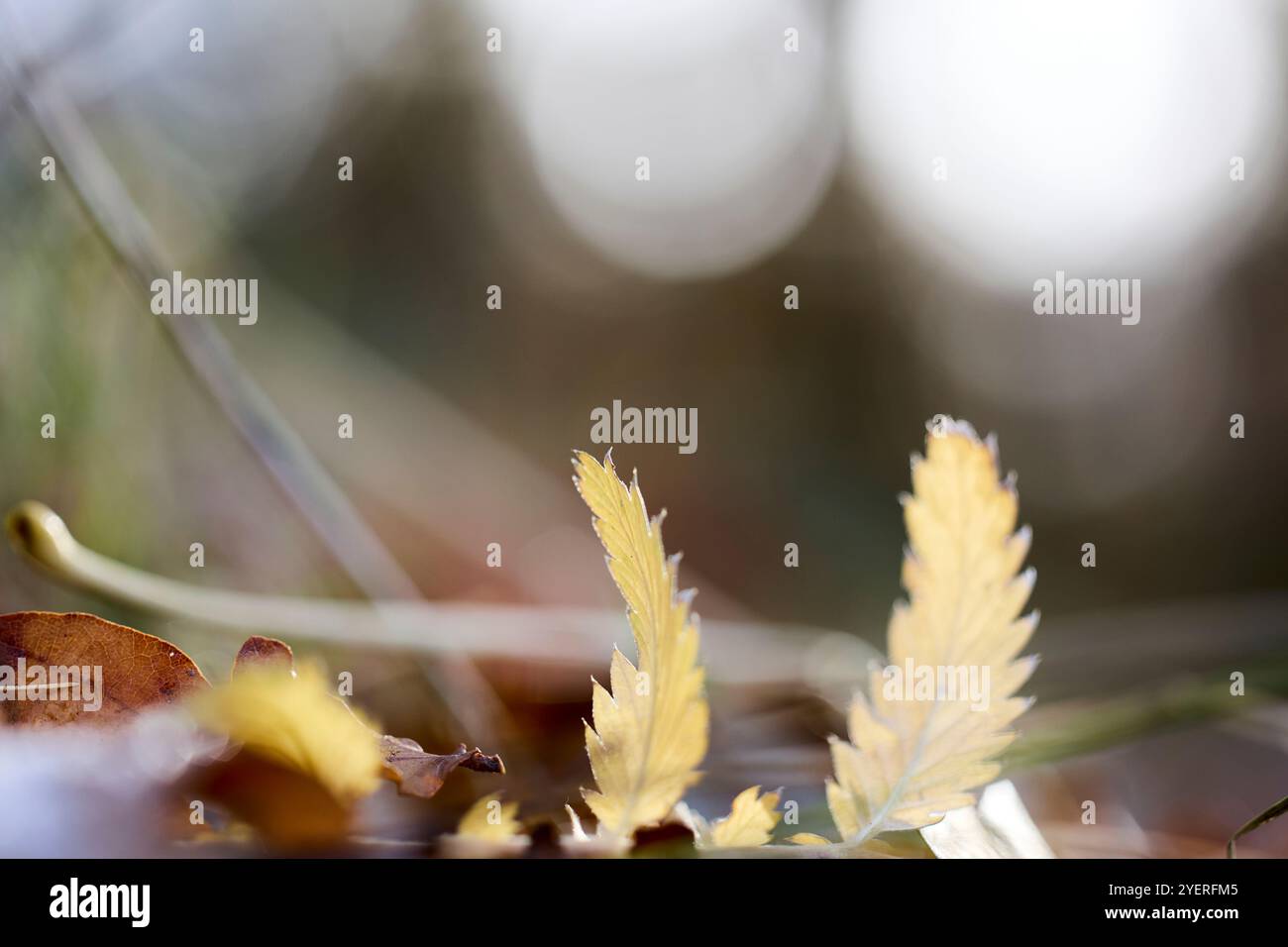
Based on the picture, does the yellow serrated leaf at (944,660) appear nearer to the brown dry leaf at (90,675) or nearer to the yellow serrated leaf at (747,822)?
the yellow serrated leaf at (747,822)

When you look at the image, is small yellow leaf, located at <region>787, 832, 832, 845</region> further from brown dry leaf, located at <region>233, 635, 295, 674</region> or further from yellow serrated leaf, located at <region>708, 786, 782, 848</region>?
brown dry leaf, located at <region>233, 635, 295, 674</region>

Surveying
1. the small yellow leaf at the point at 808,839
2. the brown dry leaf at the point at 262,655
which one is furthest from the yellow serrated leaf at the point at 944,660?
the brown dry leaf at the point at 262,655

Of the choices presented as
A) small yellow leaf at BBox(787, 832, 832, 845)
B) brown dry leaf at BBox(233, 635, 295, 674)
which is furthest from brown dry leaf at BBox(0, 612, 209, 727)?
small yellow leaf at BBox(787, 832, 832, 845)

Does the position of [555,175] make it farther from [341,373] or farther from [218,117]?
[341,373]

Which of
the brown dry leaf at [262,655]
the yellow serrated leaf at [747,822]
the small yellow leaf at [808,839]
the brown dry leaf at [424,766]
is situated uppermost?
the brown dry leaf at [262,655]

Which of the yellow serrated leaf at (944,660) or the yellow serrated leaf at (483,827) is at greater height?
the yellow serrated leaf at (944,660)

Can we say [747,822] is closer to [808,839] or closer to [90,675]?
[808,839]
